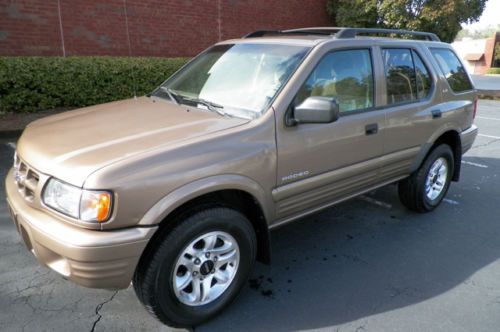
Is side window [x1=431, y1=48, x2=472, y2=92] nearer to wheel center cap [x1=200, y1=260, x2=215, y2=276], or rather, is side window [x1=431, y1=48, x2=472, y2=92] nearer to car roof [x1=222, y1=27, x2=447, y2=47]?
car roof [x1=222, y1=27, x2=447, y2=47]

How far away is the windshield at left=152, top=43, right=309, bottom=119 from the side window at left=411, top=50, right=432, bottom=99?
1551mm

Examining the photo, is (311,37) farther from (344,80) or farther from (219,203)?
(219,203)

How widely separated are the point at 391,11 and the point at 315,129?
12.1 meters

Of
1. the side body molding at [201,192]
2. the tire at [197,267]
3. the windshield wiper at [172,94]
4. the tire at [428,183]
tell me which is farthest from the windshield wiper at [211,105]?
the tire at [428,183]

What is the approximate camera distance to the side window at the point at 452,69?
4.39m

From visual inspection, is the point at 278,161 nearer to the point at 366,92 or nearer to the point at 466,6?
the point at 366,92

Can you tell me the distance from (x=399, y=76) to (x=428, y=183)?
1339 millimetres

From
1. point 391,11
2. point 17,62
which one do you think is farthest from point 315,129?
point 391,11

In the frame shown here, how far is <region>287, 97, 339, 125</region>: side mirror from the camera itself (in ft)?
8.89

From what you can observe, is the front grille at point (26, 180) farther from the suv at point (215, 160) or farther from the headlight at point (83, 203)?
the headlight at point (83, 203)

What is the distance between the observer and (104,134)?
2613mm

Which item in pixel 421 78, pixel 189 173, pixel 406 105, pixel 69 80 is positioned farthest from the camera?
pixel 69 80

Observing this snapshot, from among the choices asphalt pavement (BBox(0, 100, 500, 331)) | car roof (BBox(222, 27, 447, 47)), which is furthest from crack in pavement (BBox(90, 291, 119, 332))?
car roof (BBox(222, 27, 447, 47))

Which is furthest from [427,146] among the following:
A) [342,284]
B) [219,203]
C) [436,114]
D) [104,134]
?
[104,134]
